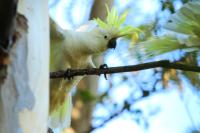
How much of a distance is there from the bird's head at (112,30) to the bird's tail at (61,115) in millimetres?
233

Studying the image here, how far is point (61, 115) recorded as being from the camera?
167 centimetres

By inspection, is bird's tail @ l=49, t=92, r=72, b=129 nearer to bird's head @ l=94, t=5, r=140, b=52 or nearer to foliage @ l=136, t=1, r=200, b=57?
bird's head @ l=94, t=5, r=140, b=52

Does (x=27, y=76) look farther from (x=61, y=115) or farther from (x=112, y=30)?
(x=61, y=115)

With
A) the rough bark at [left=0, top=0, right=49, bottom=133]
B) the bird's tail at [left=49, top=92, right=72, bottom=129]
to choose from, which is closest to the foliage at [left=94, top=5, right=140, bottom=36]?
the bird's tail at [left=49, top=92, right=72, bottom=129]

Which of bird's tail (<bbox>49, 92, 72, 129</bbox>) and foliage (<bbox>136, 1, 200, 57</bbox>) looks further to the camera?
A: bird's tail (<bbox>49, 92, 72, 129</bbox>)

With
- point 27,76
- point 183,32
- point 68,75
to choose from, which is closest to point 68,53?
point 68,75

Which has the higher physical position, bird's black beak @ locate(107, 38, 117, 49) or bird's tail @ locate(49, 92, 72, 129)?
bird's black beak @ locate(107, 38, 117, 49)

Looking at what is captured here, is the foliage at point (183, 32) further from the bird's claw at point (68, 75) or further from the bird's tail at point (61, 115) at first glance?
the bird's tail at point (61, 115)

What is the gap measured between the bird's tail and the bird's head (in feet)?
0.76

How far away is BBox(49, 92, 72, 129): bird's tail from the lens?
164 cm

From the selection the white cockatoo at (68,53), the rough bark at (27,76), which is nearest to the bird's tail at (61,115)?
the white cockatoo at (68,53)

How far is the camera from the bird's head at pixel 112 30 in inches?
→ 58.3

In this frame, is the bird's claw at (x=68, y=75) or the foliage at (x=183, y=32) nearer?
the foliage at (x=183, y=32)

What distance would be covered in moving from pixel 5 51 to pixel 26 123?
0.14 m
